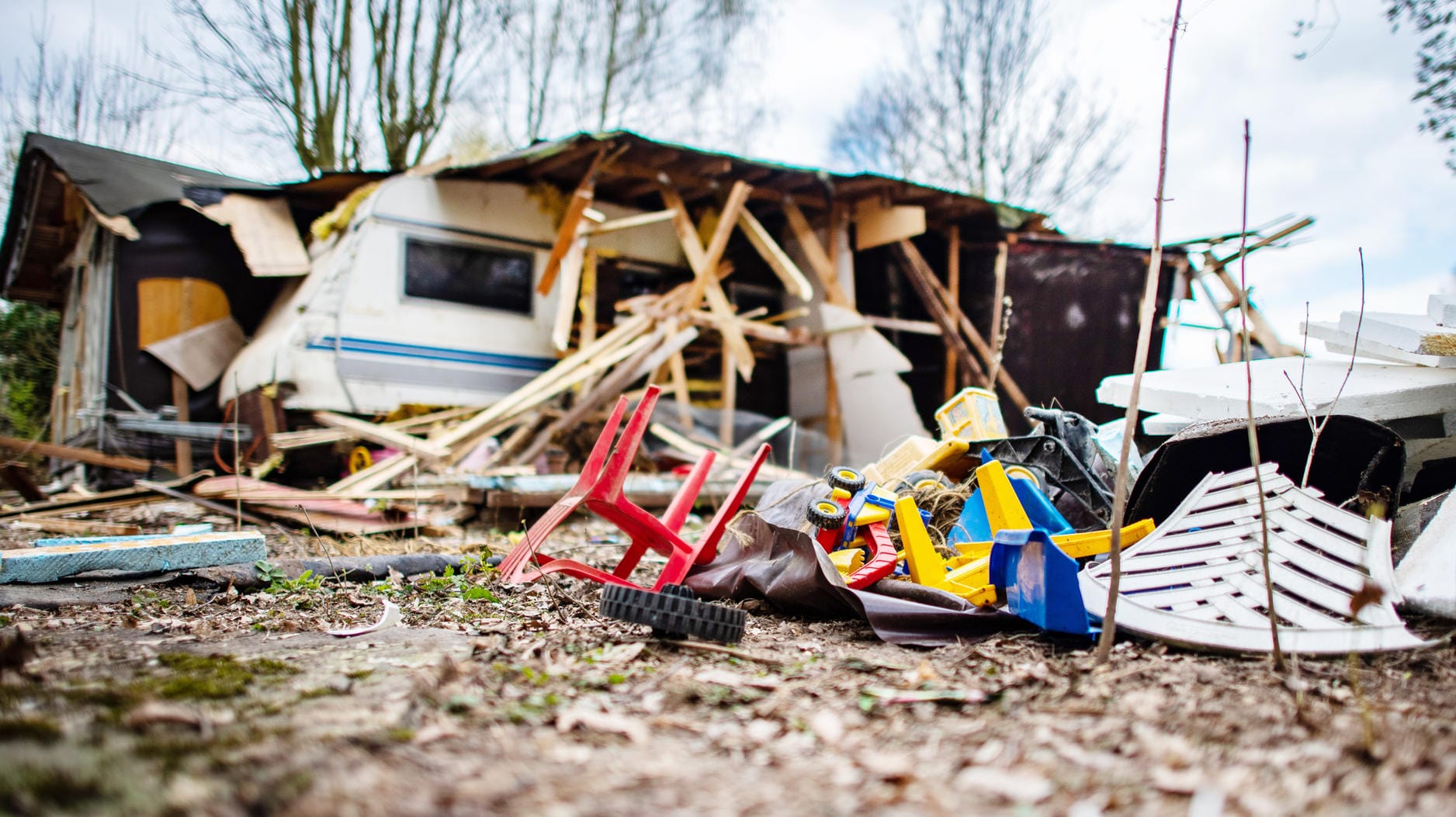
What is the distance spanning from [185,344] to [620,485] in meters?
A: 8.34

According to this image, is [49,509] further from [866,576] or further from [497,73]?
[497,73]

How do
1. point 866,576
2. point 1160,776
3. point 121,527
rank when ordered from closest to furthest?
1. point 1160,776
2. point 866,576
3. point 121,527

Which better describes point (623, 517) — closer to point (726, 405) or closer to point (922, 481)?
point (922, 481)

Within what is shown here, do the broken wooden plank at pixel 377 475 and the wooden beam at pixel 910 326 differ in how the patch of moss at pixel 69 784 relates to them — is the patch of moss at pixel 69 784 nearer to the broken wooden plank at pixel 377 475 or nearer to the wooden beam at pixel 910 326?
the broken wooden plank at pixel 377 475

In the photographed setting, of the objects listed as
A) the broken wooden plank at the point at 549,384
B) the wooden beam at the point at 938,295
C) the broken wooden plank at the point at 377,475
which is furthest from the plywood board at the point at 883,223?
the broken wooden plank at the point at 377,475

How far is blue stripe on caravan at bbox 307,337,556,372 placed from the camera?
8.36 meters

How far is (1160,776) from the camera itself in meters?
1.53

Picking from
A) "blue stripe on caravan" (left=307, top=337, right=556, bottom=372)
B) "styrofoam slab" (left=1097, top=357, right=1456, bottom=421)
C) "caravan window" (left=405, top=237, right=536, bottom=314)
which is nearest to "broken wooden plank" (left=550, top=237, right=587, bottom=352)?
"caravan window" (left=405, top=237, right=536, bottom=314)

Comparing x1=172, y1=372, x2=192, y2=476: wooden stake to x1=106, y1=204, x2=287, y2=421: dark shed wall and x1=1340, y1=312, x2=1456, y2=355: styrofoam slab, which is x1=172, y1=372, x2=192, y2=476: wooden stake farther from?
x1=1340, y1=312, x2=1456, y2=355: styrofoam slab

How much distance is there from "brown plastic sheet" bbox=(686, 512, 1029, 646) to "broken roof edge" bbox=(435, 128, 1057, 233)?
512cm

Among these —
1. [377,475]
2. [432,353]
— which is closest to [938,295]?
[432,353]

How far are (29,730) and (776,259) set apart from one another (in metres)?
7.82

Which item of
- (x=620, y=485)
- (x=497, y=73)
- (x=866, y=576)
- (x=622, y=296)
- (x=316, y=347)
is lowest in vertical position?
(x=866, y=576)

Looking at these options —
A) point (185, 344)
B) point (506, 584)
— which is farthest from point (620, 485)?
point (185, 344)
